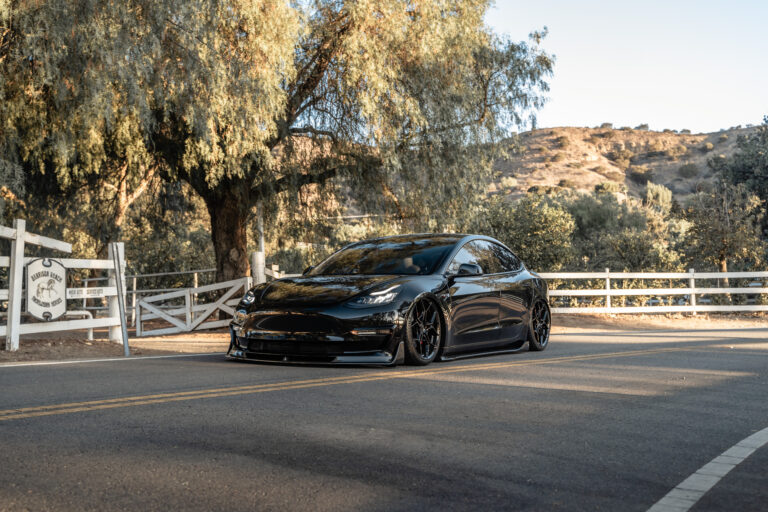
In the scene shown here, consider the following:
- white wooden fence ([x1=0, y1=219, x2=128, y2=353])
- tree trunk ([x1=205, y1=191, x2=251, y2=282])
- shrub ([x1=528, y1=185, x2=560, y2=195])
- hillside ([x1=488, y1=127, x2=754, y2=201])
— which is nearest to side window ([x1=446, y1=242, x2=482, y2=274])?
white wooden fence ([x1=0, y1=219, x2=128, y2=353])

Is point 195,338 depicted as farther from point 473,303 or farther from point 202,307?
point 473,303

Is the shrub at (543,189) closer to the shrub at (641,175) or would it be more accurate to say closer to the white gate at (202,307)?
the shrub at (641,175)

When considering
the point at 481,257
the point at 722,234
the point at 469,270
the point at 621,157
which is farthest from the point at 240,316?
the point at 621,157

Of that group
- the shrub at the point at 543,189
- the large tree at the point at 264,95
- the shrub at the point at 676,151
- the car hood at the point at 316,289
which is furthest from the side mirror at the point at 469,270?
the shrub at the point at 676,151

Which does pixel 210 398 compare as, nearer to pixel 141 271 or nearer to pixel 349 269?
pixel 349 269

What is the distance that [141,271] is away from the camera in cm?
3500

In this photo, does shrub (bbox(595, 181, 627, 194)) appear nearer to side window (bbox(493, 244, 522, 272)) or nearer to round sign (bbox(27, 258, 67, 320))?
side window (bbox(493, 244, 522, 272))

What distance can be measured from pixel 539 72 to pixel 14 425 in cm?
1830

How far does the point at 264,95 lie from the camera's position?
15703 mm

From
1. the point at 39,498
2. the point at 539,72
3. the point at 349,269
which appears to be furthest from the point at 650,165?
the point at 39,498

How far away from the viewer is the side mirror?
999 cm

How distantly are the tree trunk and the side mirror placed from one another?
10873mm

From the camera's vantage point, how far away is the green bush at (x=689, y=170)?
92.0m

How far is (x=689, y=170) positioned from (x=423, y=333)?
8952 centimetres
